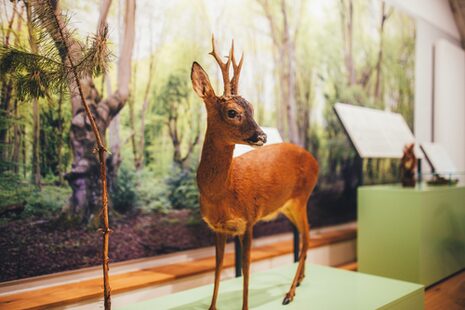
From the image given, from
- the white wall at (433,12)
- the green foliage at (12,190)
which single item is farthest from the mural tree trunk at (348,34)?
the green foliage at (12,190)

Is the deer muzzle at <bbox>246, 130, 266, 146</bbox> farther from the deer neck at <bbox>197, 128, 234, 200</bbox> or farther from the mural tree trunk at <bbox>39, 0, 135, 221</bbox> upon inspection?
the mural tree trunk at <bbox>39, 0, 135, 221</bbox>

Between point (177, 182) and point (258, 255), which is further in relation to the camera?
point (258, 255)

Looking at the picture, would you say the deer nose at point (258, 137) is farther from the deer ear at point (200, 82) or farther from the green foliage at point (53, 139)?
the green foliage at point (53, 139)

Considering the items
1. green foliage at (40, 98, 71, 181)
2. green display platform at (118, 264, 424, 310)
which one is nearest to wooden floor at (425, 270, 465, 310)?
green display platform at (118, 264, 424, 310)

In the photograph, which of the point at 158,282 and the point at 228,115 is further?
the point at 158,282

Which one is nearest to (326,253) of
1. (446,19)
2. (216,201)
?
(216,201)

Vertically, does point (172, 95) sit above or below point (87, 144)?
above

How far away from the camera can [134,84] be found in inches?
95.3

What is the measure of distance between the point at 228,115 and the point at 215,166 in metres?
0.21

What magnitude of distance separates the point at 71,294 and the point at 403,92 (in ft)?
14.5

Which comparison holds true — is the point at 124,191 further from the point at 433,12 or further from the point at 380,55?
the point at 433,12

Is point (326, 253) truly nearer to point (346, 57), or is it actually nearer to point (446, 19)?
point (346, 57)

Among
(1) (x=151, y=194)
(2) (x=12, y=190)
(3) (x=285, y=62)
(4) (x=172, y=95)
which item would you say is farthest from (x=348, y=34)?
(2) (x=12, y=190)

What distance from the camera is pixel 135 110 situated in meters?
2.43
